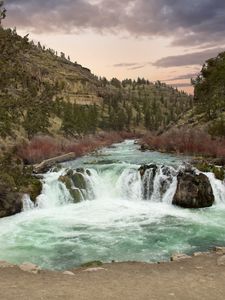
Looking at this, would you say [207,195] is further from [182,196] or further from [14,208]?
[14,208]

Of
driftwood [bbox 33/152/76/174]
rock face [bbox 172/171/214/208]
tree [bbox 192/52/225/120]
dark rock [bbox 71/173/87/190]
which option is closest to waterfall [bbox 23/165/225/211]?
dark rock [bbox 71/173/87/190]

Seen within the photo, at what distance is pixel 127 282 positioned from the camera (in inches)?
464

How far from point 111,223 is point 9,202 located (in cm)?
656

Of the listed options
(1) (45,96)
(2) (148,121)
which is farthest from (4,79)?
(2) (148,121)

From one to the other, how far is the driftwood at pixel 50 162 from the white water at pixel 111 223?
9.58ft

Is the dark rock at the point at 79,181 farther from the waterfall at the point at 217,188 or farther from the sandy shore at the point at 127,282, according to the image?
the sandy shore at the point at 127,282

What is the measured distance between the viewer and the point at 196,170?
1150 inches

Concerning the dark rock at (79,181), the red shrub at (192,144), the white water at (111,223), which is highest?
the red shrub at (192,144)

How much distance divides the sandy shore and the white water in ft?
8.44

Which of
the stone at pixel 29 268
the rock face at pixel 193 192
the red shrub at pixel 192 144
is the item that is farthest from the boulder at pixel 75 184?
the red shrub at pixel 192 144

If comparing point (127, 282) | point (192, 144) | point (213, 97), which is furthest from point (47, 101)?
point (213, 97)

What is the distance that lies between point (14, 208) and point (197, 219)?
421 inches

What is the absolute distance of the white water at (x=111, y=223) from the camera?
17.0 meters

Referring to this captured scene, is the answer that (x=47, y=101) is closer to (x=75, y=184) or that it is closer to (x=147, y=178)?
(x=75, y=184)
